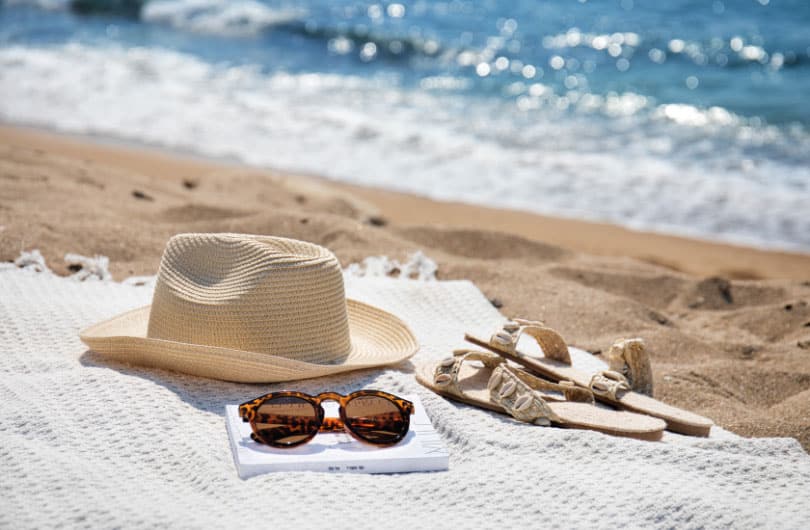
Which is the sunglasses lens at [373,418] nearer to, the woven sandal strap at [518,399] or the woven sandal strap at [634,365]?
the woven sandal strap at [518,399]

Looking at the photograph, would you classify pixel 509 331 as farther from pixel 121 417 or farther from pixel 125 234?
pixel 125 234

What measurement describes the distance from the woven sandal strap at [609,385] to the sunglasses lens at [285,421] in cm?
102

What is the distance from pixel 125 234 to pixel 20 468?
7.69 ft

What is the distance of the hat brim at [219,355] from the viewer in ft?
9.55

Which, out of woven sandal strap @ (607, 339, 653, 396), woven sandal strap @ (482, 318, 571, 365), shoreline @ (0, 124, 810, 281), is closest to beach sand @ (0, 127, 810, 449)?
shoreline @ (0, 124, 810, 281)

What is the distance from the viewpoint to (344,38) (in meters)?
11.3

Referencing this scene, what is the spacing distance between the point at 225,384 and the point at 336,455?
0.57 metres

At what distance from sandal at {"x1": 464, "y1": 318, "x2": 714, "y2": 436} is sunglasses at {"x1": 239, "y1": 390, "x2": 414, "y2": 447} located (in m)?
0.75

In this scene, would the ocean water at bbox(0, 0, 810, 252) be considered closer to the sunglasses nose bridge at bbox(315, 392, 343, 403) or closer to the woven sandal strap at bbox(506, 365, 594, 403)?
the woven sandal strap at bbox(506, 365, 594, 403)

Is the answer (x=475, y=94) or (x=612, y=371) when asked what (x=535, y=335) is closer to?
(x=612, y=371)

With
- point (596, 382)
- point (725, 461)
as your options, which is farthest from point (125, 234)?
point (725, 461)

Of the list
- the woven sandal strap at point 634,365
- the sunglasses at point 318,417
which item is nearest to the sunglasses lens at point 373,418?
the sunglasses at point 318,417

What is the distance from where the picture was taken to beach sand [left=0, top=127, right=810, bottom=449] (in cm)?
380

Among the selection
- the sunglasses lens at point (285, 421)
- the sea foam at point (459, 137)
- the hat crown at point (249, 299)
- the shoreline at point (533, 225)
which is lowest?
the shoreline at point (533, 225)
